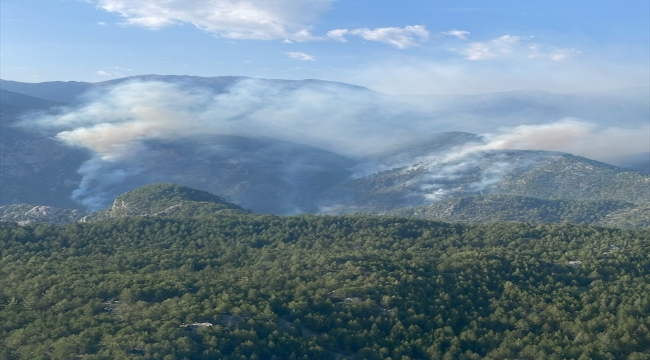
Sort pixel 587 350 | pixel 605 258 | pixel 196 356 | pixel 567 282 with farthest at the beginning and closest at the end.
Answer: pixel 605 258 → pixel 567 282 → pixel 587 350 → pixel 196 356

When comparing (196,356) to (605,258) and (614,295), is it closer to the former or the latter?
(614,295)

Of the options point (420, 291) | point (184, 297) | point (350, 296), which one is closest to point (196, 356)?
point (184, 297)

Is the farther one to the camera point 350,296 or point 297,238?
point 297,238

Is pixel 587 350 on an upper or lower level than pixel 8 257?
lower

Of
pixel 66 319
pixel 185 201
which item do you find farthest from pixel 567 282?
pixel 185 201

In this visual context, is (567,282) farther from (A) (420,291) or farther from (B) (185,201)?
(B) (185,201)

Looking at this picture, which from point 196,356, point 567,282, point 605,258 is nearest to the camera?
point 196,356
